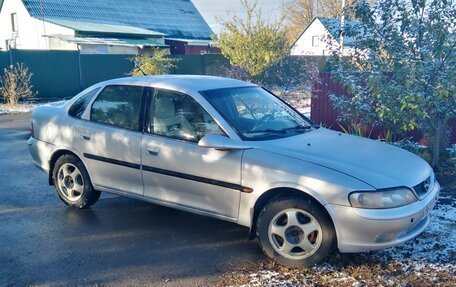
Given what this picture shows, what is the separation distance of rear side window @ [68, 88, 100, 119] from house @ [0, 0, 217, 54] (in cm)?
1982

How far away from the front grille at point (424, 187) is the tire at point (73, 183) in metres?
3.53

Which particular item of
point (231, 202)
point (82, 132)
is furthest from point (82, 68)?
point (231, 202)

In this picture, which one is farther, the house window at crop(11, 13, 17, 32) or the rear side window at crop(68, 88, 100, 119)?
the house window at crop(11, 13, 17, 32)

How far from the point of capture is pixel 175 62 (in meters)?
23.5

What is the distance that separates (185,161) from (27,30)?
95.3 feet

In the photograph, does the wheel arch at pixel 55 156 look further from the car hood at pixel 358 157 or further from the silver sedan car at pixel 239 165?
the car hood at pixel 358 157

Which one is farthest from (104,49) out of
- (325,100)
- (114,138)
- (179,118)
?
(179,118)

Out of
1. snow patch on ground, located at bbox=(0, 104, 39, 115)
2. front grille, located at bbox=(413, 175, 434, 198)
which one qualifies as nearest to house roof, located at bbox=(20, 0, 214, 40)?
snow patch on ground, located at bbox=(0, 104, 39, 115)

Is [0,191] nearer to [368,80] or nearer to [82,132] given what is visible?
[82,132]

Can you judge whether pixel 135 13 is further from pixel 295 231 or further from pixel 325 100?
pixel 295 231

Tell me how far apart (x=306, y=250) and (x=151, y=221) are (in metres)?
1.96

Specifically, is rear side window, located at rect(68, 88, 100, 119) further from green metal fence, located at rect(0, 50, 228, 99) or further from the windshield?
green metal fence, located at rect(0, 50, 228, 99)

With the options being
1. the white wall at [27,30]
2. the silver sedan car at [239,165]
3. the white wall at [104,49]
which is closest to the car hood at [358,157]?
the silver sedan car at [239,165]

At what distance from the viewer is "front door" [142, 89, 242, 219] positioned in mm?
4176
